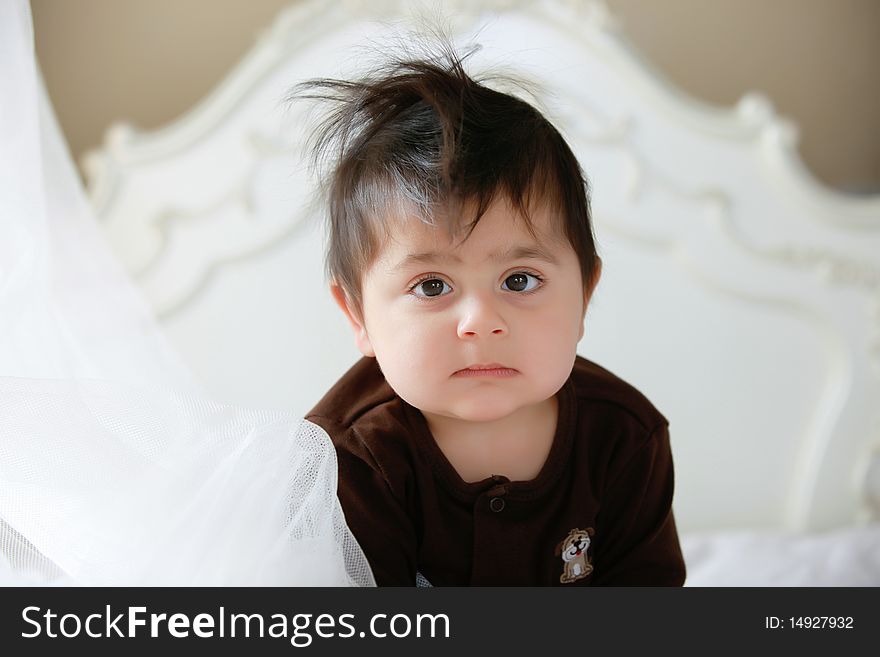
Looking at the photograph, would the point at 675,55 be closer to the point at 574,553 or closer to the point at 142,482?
the point at 574,553

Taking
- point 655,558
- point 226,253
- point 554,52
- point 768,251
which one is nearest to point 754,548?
point 768,251

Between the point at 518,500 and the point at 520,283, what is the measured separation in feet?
0.71

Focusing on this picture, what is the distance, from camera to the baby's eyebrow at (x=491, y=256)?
0.80m

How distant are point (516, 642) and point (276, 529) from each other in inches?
7.8

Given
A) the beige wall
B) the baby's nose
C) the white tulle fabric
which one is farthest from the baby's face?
the beige wall

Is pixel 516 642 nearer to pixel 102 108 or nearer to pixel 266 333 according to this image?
pixel 266 333

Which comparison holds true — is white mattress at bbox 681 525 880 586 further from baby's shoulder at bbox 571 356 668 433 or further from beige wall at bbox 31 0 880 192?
beige wall at bbox 31 0 880 192

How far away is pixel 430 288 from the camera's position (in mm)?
829

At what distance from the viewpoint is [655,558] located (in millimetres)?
965

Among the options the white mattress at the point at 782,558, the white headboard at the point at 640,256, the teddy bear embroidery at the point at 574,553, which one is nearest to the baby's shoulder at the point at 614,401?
the teddy bear embroidery at the point at 574,553

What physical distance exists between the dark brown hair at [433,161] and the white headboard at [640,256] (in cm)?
92

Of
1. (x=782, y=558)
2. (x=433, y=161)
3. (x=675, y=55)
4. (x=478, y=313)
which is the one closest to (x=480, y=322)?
(x=478, y=313)

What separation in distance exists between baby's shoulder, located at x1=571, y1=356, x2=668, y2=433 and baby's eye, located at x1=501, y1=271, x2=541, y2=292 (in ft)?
0.64

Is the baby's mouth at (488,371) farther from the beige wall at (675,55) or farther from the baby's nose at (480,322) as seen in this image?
the beige wall at (675,55)
